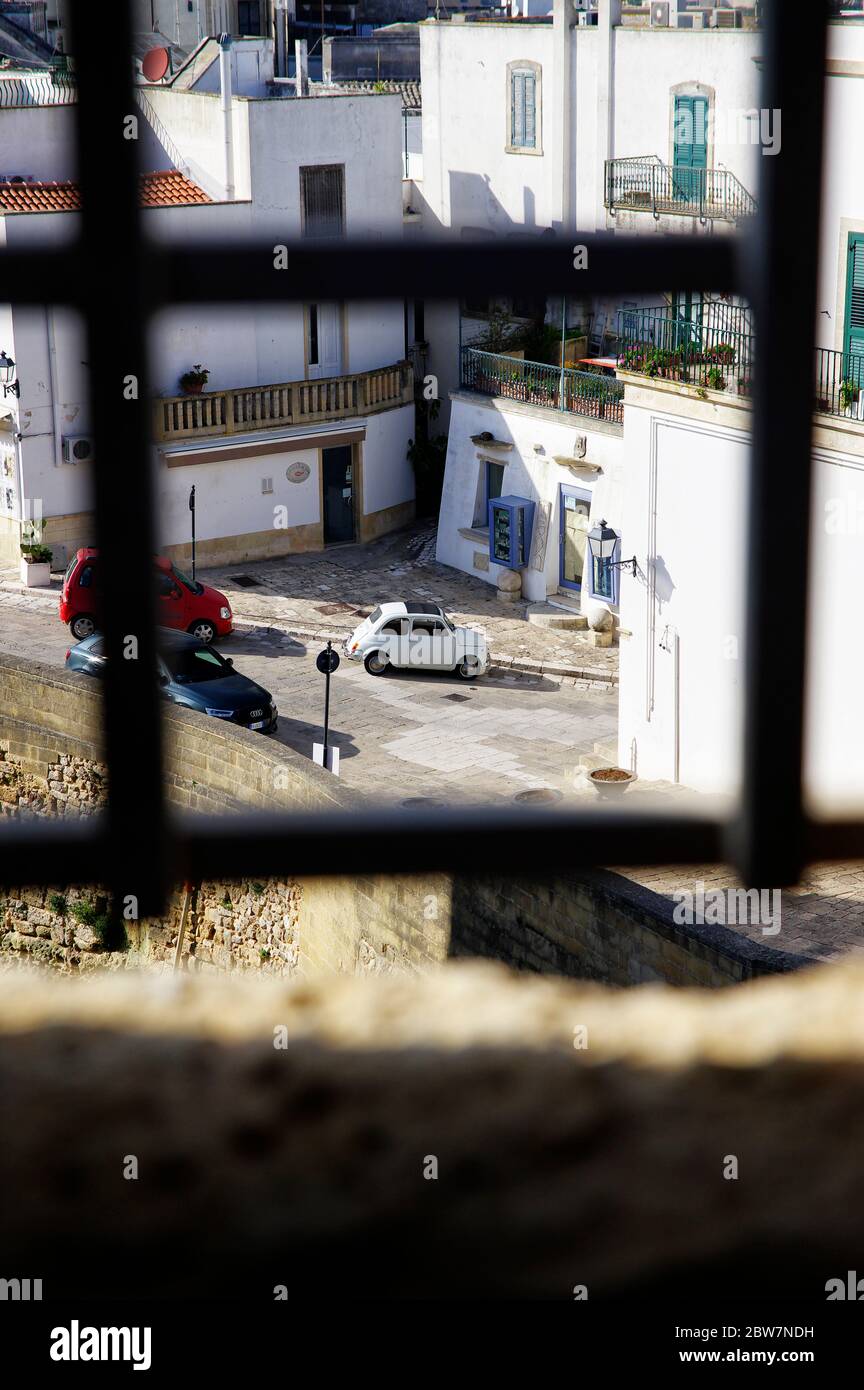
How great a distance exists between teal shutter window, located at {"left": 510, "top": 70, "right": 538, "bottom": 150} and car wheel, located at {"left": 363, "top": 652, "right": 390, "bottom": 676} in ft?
24.6

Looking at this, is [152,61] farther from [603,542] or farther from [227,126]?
[227,126]

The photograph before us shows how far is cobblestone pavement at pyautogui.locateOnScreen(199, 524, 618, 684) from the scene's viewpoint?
23.7 metres

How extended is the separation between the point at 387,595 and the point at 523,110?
7.16 m

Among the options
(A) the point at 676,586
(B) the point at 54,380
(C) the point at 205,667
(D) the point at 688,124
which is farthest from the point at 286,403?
(B) the point at 54,380

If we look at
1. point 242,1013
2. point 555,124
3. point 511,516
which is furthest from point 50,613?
point 242,1013

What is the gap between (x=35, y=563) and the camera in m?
25.4

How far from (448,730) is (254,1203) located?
18.9 meters

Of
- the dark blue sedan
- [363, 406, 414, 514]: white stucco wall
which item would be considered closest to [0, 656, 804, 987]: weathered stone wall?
the dark blue sedan

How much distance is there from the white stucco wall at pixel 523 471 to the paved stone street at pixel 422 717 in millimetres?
3109

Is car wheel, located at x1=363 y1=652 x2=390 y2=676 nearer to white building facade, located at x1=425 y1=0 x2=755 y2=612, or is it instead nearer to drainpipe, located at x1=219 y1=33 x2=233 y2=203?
white building facade, located at x1=425 y1=0 x2=755 y2=612

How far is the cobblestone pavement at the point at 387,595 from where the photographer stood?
23656mm

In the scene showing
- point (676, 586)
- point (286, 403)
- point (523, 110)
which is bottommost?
point (676, 586)

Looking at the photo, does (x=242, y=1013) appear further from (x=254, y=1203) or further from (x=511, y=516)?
(x=511, y=516)

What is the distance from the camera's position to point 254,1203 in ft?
6.24
